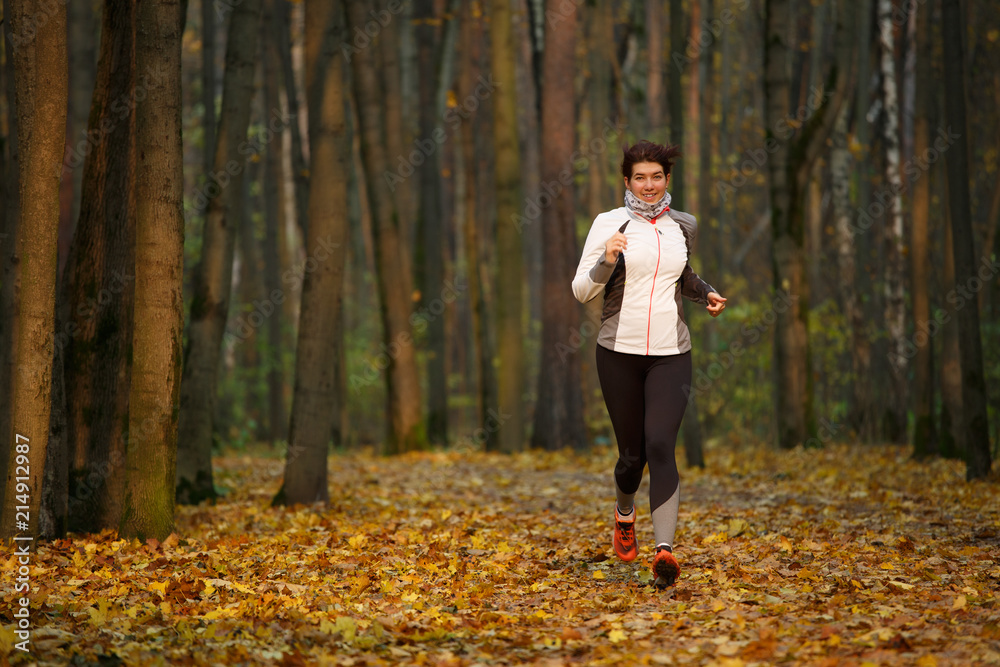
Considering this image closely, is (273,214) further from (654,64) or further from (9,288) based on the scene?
(9,288)

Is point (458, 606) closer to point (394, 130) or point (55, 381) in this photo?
point (55, 381)

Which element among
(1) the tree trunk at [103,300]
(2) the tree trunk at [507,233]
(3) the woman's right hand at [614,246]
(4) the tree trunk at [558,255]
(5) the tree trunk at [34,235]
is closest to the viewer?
(3) the woman's right hand at [614,246]

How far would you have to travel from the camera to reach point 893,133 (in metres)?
13.3

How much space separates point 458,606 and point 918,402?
870 centimetres

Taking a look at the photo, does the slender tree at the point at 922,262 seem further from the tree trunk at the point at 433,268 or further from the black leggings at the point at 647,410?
the tree trunk at the point at 433,268

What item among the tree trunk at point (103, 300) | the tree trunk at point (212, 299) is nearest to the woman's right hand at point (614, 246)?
the tree trunk at point (103, 300)

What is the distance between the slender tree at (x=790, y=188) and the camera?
493 inches

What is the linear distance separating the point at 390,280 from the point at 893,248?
7257 mm

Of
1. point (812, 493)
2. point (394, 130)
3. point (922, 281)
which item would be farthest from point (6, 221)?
point (922, 281)

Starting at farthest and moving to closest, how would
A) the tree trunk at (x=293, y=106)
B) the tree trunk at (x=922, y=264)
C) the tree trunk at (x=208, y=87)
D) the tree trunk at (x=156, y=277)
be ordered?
the tree trunk at (x=293, y=106) → the tree trunk at (x=208, y=87) → the tree trunk at (x=922, y=264) → the tree trunk at (x=156, y=277)

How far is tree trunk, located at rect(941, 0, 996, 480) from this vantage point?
8664mm

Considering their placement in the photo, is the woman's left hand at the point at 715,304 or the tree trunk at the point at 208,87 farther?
the tree trunk at the point at 208,87

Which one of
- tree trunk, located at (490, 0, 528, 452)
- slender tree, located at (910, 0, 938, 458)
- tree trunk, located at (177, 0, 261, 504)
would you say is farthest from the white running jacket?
tree trunk, located at (490, 0, 528, 452)

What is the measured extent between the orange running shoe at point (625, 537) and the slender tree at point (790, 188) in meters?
8.20
